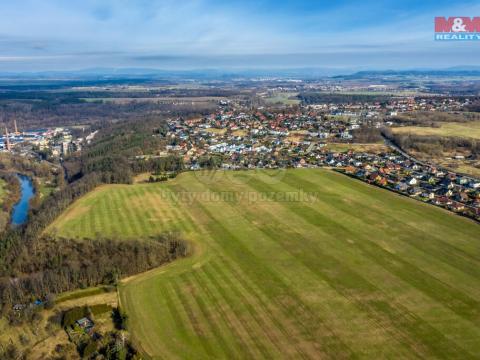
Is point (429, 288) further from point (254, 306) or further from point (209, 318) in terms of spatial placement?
point (209, 318)

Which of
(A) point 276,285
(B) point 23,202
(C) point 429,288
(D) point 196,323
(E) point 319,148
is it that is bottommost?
(C) point 429,288

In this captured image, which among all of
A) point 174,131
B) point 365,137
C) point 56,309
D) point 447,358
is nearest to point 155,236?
point 56,309

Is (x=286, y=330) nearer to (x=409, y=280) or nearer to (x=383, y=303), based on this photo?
(x=383, y=303)

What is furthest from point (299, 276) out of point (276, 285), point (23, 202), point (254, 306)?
point (23, 202)

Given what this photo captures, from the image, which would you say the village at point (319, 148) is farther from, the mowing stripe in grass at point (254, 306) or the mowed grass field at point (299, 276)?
the mowing stripe in grass at point (254, 306)

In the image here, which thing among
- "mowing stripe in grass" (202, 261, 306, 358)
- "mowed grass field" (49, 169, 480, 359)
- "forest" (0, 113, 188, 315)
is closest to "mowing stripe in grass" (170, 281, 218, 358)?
"mowed grass field" (49, 169, 480, 359)

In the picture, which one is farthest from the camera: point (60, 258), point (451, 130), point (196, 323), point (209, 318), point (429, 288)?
point (451, 130)

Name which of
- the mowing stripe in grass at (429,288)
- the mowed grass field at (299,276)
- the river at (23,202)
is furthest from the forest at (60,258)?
the mowing stripe in grass at (429,288)
